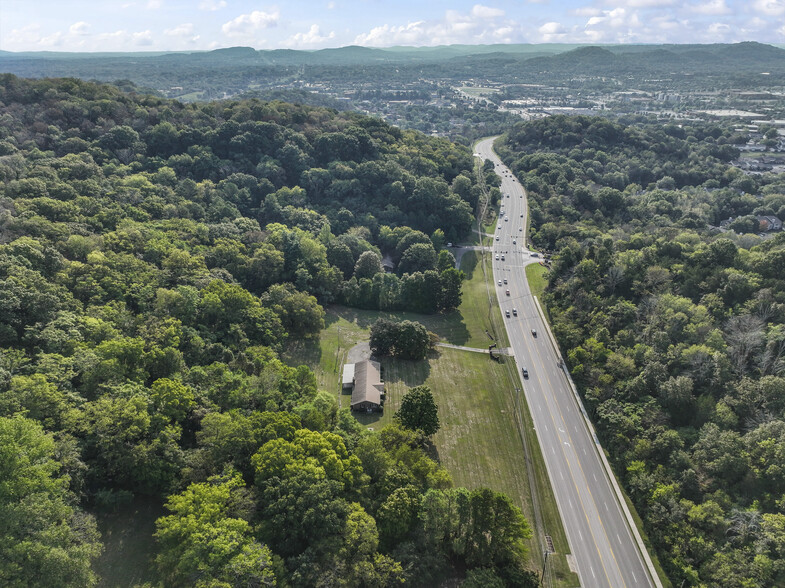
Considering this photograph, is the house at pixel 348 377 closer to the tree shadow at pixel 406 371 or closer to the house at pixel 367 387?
the house at pixel 367 387

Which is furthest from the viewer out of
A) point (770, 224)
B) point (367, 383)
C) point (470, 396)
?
point (770, 224)

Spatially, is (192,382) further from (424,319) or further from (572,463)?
(572,463)

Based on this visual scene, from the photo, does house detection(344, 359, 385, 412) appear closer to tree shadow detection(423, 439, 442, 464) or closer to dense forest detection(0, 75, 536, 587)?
dense forest detection(0, 75, 536, 587)

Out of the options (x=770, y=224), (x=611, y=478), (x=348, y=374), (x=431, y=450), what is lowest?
(x=611, y=478)

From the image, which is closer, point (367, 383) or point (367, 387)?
point (367, 387)

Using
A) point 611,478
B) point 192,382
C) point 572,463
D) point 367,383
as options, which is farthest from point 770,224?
point 192,382

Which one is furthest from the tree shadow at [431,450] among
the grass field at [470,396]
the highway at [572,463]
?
the highway at [572,463]

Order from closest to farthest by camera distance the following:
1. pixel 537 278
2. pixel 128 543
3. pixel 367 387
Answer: pixel 128 543
pixel 367 387
pixel 537 278

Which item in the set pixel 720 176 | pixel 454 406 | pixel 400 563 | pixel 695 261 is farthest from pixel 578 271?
pixel 720 176
